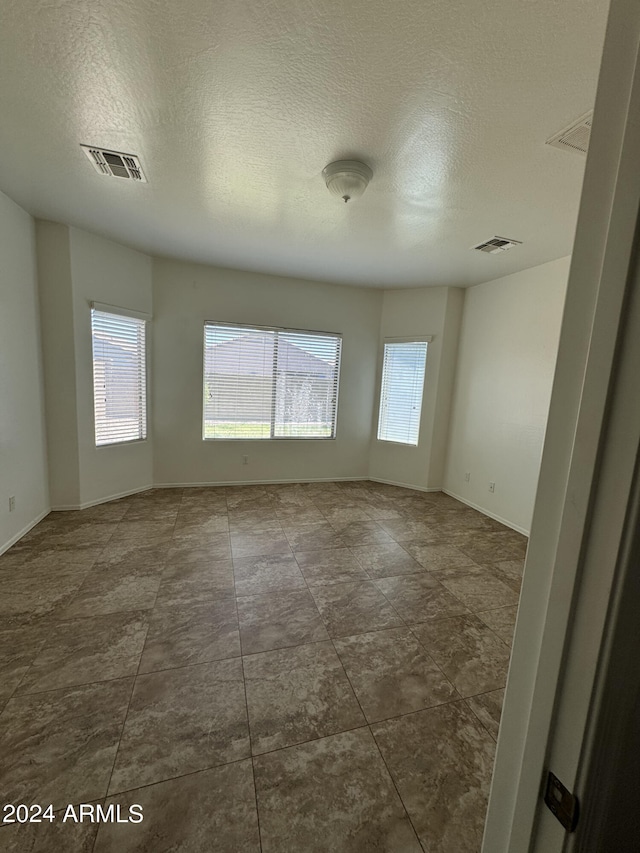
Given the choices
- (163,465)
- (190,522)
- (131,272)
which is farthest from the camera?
(163,465)

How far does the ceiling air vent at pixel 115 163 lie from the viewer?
6.62ft

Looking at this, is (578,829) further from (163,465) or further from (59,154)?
(163,465)

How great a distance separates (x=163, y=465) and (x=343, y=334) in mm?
2972

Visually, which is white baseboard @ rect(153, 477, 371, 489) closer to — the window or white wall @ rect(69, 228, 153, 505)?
white wall @ rect(69, 228, 153, 505)

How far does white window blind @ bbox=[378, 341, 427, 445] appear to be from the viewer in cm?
473

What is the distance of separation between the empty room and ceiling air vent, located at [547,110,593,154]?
0.02 m

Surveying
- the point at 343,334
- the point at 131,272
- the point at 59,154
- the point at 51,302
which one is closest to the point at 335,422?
the point at 343,334

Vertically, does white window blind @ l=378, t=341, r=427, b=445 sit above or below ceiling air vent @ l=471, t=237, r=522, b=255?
below

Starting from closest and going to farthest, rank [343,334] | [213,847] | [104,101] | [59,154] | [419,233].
→ [213,847], [104,101], [59,154], [419,233], [343,334]

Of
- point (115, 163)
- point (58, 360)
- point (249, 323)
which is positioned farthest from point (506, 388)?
point (58, 360)

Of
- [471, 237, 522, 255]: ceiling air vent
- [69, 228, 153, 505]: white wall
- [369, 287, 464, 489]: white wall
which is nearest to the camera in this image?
[471, 237, 522, 255]: ceiling air vent

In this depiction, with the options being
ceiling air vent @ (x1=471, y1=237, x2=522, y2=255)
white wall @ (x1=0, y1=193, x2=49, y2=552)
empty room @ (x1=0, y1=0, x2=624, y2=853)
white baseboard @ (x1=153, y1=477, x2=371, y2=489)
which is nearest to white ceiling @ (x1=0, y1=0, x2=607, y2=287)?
empty room @ (x1=0, y1=0, x2=624, y2=853)

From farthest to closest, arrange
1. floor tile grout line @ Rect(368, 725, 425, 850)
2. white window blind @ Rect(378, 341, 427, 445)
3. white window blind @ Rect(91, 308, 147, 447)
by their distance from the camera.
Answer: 1. white window blind @ Rect(378, 341, 427, 445)
2. white window blind @ Rect(91, 308, 147, 447)
3. floor tile grout line @ Rect(368, 725, 425, 850)

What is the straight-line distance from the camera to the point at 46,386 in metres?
3.28
